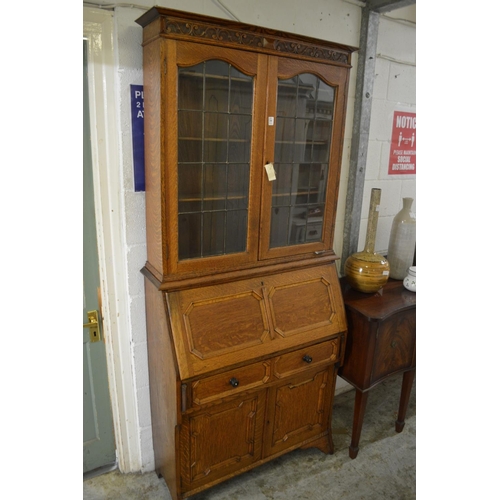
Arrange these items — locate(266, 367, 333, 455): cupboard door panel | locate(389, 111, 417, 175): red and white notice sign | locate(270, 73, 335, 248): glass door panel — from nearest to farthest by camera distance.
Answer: locate(270, 73, 335, 248): glass door panel → locate(266, 367, 333, 455): cupboard door panel → locate(389, 111, 417, 175): red and white notice sign

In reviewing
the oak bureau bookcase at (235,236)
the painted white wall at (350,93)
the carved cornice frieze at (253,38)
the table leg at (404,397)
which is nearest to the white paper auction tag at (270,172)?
the oak bureau bookcase at (235,236)

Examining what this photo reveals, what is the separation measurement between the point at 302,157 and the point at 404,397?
1.63 m

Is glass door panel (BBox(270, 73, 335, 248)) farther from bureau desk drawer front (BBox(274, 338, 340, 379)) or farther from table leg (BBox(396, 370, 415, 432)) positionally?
table leg (BBox(396, 370, 415, 432))

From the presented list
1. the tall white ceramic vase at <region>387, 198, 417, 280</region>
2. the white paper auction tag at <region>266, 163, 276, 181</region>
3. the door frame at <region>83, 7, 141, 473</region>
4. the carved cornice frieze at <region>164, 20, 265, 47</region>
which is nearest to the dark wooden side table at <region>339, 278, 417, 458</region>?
the tall white ceramic vase at <region>387, 198, 417, 280</region>

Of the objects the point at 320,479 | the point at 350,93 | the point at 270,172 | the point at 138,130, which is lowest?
the point at 320,479

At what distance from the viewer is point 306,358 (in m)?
1.90

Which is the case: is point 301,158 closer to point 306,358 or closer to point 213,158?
point 213,158

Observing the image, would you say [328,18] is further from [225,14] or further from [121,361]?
[121,361]

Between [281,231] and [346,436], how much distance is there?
1.43 meters

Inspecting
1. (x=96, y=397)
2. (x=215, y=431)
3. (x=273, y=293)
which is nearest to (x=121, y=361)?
(x=96, y=397)

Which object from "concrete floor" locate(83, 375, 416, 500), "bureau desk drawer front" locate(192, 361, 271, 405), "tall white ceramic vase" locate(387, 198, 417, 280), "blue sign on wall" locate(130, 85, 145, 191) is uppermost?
"blue sign on wall" locate(130, 85, 145, 191)

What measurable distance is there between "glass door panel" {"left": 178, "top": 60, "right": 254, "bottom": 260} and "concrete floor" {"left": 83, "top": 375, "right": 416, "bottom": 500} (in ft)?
4.15

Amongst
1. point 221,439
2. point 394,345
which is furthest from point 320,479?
point 394,345

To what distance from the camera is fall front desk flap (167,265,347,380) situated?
63.2 inches
